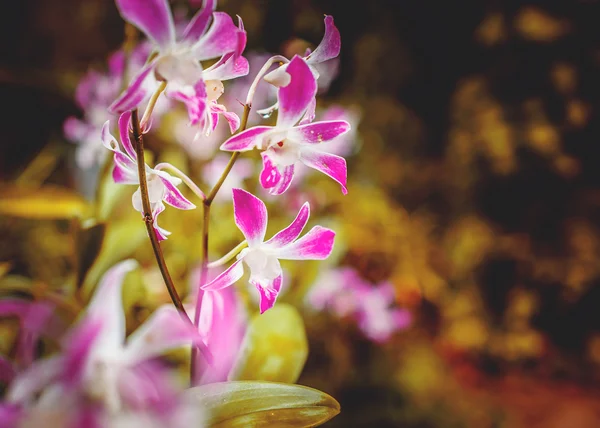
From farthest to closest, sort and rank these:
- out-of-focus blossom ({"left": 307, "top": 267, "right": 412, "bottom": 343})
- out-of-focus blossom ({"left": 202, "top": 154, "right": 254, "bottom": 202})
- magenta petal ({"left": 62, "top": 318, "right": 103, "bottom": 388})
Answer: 1. out-of-focus blossom ({"left": 307, "top": 267, "right": 412, "bottom": 343})
2. out-of-focus blossom ({"left": 202, "top": 154, "right": 254, "bottom": 202})
3. magenta petal ({"left": 62, "top": 318, "right": 103, "bottom": 388})

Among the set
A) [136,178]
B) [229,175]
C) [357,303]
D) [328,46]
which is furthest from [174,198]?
[357,303]

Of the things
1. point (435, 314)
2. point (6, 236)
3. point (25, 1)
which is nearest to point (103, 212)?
point (6, 236)

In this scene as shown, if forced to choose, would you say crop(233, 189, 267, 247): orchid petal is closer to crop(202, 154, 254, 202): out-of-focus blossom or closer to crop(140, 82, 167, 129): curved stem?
crop(140, 82, 167, 129): curved stem

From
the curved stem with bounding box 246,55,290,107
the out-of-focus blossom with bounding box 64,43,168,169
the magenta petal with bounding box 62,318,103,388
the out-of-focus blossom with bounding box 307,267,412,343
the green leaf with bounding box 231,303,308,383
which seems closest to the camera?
the magenta petal with bounding box 62,318,103,388

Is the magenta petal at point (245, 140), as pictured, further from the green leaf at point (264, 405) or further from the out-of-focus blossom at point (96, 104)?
the out-of-focus blossom at point (96, 104)

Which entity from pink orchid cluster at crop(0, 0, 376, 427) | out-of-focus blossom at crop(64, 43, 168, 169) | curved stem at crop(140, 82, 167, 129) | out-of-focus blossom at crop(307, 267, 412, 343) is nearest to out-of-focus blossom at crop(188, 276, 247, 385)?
pink orchid cluster at crop(0, 0, 376, 427)

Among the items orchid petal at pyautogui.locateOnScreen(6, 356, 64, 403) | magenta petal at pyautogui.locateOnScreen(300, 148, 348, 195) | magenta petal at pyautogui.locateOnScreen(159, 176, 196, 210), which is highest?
magenta petal at pyautogui.locateOnScreen(300, 148, 348, 195)
